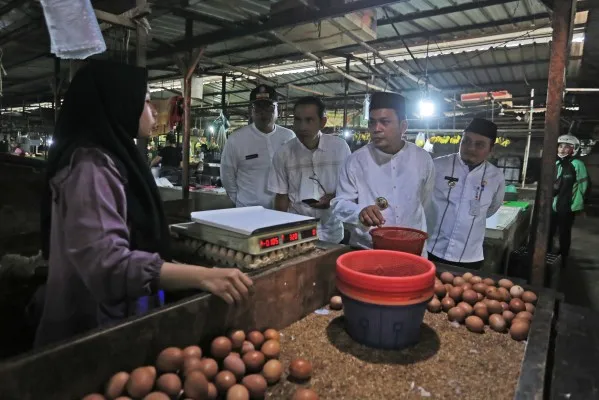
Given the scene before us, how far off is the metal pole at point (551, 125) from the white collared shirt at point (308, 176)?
1651 millimetres

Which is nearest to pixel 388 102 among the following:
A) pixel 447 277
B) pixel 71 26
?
pixel 447 277

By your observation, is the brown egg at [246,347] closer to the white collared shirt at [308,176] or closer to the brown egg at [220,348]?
the brown egg at [220,348]

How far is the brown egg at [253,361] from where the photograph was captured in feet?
5.01

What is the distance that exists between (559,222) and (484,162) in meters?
6.42

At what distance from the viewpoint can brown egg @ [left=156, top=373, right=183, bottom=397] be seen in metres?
1.28

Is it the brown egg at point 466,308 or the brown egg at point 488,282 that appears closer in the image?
the brown egg at point 466,308

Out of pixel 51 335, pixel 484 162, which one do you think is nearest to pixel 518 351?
pixel 51 335

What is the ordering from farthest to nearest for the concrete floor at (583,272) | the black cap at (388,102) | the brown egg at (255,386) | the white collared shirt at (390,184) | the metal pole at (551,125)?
the concrete floor at (583,272)
the white collared shirt at (390,184)
the black cap at (388,102)
the metal pole at (551,125)
the brown egg at (255,386)

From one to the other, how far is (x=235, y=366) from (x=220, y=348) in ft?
0.38

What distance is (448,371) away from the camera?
5.10 ft

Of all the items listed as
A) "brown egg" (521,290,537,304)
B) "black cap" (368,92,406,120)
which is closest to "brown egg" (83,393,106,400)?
"brown egg" (521,290,537,304)

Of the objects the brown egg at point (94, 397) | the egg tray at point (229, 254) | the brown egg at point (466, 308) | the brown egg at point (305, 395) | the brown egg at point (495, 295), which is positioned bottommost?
the brown egg at point (305, 395)

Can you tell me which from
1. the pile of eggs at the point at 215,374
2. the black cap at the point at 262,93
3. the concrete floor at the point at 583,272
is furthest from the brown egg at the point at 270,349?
the concrete floor at the point at 583,272

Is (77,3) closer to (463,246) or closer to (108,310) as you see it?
(108,310)
